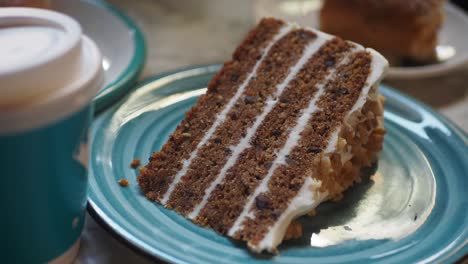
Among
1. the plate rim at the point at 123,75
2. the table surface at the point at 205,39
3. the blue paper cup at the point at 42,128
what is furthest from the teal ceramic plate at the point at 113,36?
the blue paper cup at the point at 42,128

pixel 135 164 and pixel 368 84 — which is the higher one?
pixel 368 84

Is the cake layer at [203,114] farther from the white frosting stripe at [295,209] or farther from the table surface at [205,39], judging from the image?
the table surface at [205,39]

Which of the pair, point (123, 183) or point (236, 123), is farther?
point (236, 123)

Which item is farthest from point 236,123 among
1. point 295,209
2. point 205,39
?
point 205,39

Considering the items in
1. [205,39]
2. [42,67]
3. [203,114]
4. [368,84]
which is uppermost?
[42,67]

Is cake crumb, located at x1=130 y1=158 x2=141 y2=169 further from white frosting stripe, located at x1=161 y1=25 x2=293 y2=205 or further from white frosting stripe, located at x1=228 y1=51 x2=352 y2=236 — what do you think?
white frosting stripe, located at x1=228 y1=51 x2=352 y2=236

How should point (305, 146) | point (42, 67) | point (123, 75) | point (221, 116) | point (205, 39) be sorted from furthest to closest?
point (205, 39) → point (123, 75) → point (221, 116) → point (305, 146) → point (42, 67)

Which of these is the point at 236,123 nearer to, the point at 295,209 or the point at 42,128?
the point at 295,209

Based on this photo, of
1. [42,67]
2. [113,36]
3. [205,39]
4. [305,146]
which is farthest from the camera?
[205,39]
